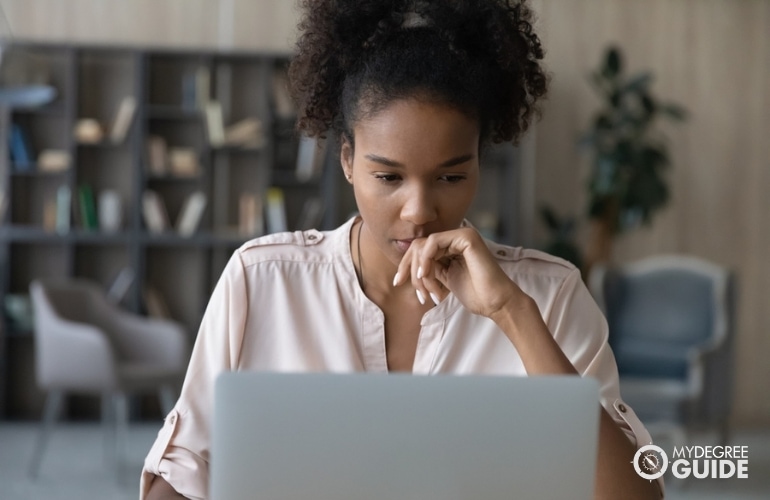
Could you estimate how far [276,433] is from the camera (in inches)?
32.9

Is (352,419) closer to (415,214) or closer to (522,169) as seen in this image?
(415,214)

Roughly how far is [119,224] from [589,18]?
3.42 m

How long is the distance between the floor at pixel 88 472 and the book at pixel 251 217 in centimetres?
138

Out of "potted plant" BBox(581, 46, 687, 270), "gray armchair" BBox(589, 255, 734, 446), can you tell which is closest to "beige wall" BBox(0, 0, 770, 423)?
"potted plant" BBox(581, 46, 687, 270)

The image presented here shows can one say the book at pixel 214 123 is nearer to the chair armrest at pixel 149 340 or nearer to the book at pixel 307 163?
the book at pixel 307 163

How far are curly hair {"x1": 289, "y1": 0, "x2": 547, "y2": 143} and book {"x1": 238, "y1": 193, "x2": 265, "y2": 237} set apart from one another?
464 cm

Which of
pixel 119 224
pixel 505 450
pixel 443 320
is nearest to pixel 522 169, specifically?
pixel 119 224

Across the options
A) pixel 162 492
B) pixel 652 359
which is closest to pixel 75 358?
pixel 652 359

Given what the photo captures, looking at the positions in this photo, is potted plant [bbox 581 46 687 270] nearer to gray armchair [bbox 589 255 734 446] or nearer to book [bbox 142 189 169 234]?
gray armchair [bbox 589 255 734 446]

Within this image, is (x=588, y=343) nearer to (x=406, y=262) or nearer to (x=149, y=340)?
(x=406, y=262)

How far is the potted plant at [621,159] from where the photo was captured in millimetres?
6020

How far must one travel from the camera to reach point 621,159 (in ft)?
19.7

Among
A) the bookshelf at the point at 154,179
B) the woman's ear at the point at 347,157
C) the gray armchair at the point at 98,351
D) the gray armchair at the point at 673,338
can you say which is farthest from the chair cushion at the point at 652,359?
the woman's ear at the point at 347,157

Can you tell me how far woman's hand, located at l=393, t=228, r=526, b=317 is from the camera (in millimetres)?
1353
